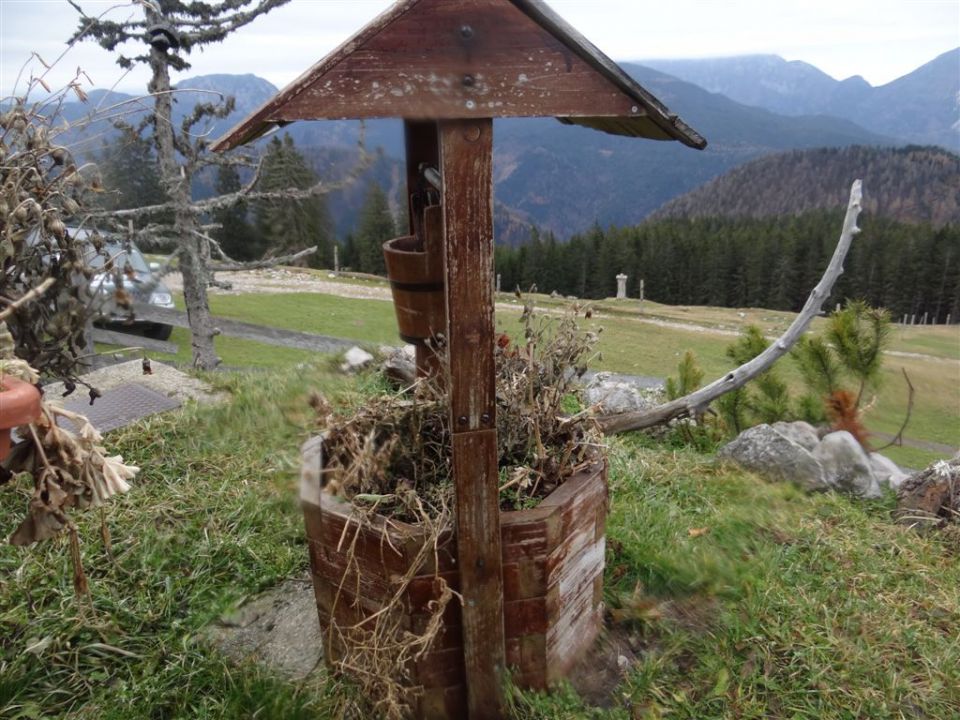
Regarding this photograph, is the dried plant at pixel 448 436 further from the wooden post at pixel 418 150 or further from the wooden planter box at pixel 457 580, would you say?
the wooden post at pixel 418 150

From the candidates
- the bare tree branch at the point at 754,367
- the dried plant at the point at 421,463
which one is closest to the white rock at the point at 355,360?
the bare tree branch at the point at 754,367

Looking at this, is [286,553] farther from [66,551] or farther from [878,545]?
[878,545]

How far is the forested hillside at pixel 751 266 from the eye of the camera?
5625cm

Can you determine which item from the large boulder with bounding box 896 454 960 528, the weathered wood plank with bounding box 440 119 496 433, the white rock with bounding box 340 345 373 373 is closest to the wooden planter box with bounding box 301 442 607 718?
the weathered wood plank with bounding box 440 119 496 433

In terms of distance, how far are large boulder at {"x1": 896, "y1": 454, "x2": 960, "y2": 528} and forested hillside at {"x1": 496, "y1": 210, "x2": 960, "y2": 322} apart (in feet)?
165

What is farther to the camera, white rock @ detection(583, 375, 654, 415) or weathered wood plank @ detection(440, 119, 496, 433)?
white rock @ detection(583, 375, 654, 415)

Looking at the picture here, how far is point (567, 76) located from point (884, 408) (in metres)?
21.4

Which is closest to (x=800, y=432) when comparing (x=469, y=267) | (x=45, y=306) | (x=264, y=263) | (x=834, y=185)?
(x=469, y=267)

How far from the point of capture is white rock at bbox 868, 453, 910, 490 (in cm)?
556

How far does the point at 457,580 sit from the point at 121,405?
392 cm

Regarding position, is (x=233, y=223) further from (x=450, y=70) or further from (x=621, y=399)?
(x=450, y=70)

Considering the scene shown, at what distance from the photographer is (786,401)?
759cm

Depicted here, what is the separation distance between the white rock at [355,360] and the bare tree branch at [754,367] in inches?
105

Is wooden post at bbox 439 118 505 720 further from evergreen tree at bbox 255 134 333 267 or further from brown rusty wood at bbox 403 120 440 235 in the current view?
evergreen tree at bbox 255 134 333 267
